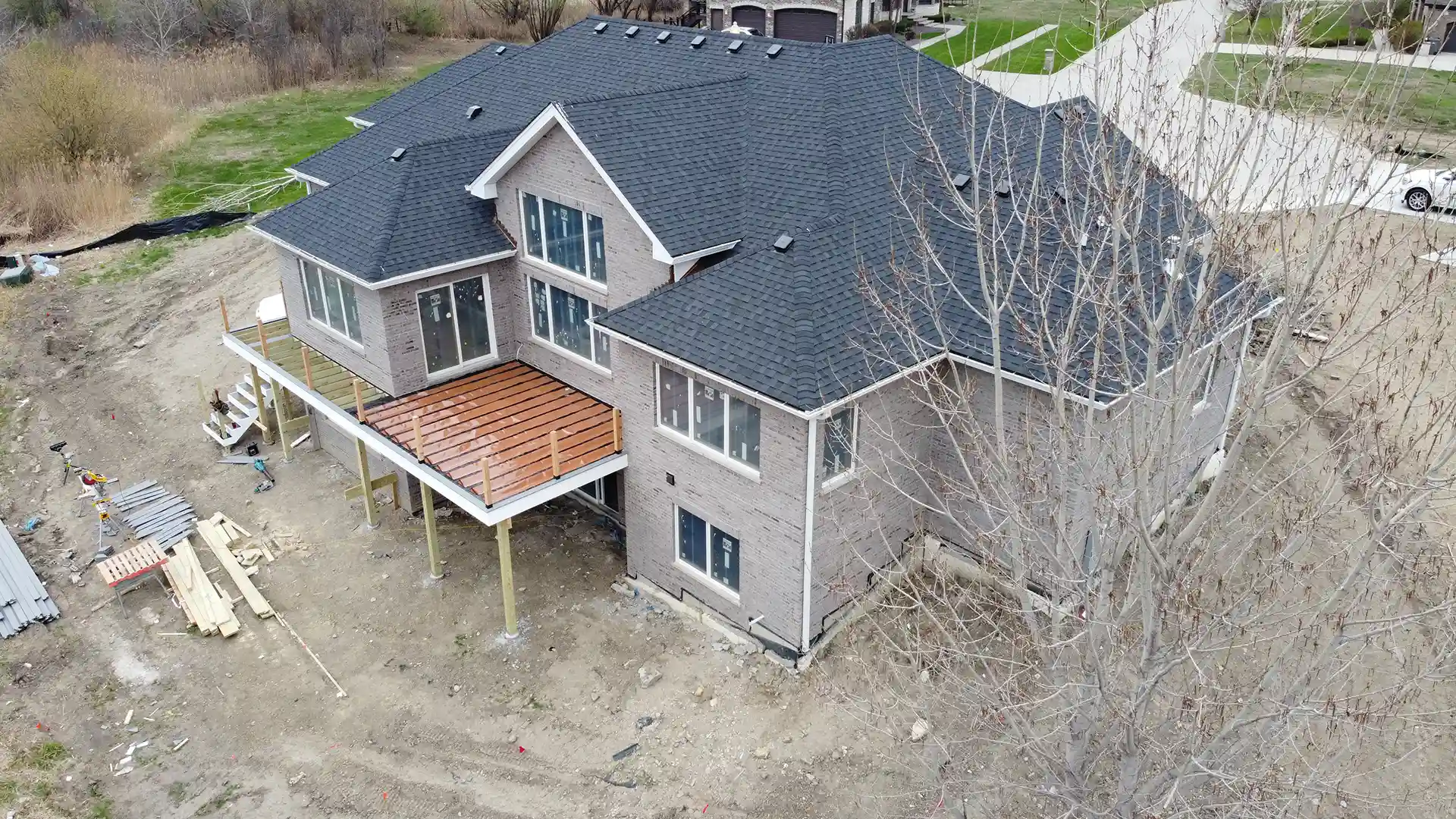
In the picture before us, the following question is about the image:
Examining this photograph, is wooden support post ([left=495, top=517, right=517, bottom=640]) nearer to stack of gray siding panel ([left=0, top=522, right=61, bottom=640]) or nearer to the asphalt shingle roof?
the asphalt shingle roof

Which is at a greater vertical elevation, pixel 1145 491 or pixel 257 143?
pixel 1145 491

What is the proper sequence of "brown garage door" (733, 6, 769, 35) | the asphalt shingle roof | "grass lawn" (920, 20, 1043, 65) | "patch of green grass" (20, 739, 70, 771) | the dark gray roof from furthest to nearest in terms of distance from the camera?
"brown garage door" (733, 6, 769, 35)
"grass lawn" (920, 20, 1043, 65)
the dark gray roof
"patch of green grass" (20, 739, 70, 771)
the asphalt shingle roof

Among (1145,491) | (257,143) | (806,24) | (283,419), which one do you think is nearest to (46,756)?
(283,419)

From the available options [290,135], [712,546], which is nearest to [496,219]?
[712,546]

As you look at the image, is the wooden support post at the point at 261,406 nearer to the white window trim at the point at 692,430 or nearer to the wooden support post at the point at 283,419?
the wooden support post at the point at 283,419

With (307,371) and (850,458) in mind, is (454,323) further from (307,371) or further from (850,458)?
(850,458)

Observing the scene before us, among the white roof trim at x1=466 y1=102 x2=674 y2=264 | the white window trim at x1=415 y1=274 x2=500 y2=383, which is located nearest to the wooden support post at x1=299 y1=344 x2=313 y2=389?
the white window trim at x1=415 y1=274 x2=500 y2=383
